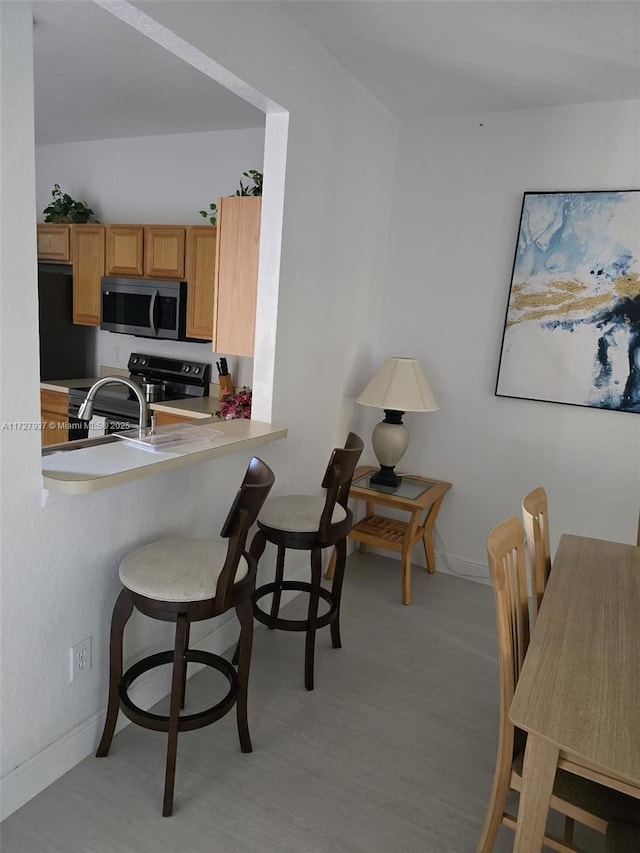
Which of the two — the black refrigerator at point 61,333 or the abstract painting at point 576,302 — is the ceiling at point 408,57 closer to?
the abstract painting at point 576,302

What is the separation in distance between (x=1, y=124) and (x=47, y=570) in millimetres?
1162

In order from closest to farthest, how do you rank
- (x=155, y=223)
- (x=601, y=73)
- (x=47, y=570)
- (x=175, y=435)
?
(x=47, y=570), (x=175, y=435), (x=601, y=73), (x=155, y=223)

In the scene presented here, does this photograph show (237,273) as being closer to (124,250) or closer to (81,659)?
(124,250)

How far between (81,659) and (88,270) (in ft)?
9.86

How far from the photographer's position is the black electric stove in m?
3.61

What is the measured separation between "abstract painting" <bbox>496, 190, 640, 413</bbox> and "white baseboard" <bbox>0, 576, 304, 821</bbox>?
2.36 meters

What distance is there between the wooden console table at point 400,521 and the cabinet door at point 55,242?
2622mm

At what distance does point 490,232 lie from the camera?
127 inches

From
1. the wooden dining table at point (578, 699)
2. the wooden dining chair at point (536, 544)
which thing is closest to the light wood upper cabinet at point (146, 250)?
the wooden dining chair at point (536, 544)

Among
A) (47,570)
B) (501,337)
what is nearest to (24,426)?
(47,570)

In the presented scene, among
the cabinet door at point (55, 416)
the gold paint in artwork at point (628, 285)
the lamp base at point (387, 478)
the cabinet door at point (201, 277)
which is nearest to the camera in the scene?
the gold paint in artwork at point (628, 285)

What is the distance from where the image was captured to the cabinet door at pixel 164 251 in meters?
3.63

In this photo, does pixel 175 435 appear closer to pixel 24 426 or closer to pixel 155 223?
pixel 24 426

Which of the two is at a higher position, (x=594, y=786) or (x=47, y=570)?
(x=47, y=570)
